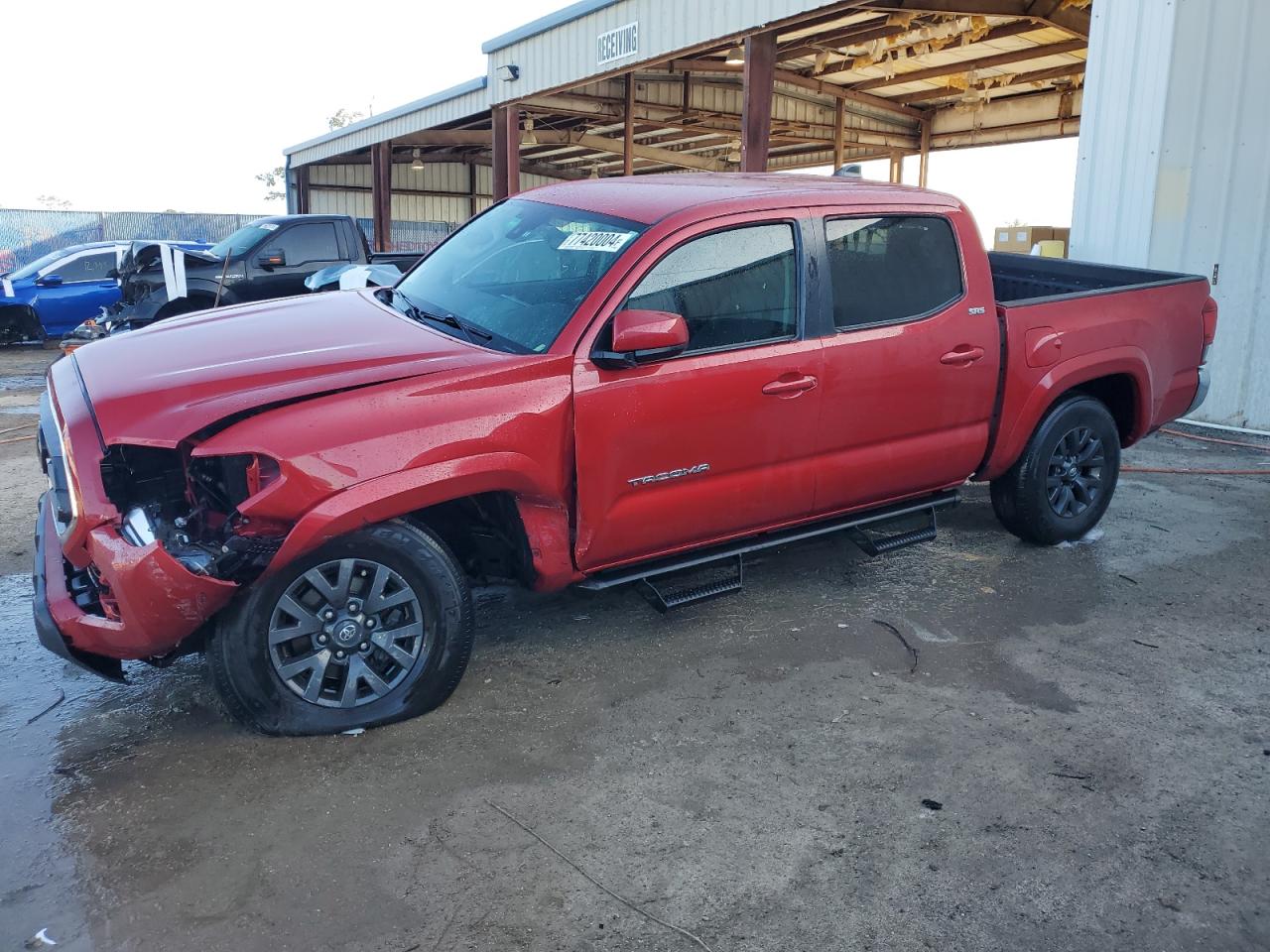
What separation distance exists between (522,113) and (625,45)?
943cm

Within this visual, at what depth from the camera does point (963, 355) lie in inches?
183

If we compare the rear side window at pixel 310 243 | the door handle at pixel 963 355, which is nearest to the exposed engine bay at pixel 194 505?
the door handle at pixel 963 355

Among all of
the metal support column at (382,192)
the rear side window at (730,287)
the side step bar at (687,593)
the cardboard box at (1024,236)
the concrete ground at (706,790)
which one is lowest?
the concrete ground at (706,790)

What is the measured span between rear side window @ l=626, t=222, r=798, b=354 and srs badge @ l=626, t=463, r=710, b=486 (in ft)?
1.50

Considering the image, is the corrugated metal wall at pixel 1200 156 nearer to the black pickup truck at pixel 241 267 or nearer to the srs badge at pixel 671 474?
the srs badge at pixel 671 474

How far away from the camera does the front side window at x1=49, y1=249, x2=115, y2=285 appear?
14.4 meters

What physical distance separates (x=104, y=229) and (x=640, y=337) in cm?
2880

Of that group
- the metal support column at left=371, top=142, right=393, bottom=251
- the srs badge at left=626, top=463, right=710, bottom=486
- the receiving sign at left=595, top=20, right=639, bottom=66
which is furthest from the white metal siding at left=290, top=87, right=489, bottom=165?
the srs badge at left=626, top=463, right=710, bottom=486

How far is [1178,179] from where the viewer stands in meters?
8.52

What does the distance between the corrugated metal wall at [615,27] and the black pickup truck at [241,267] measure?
171 inches

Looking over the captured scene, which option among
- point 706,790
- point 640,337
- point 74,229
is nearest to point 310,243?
point 640,337

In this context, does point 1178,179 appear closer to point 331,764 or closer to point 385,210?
point 331,764

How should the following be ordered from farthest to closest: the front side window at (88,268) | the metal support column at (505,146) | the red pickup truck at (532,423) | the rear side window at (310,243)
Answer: the metal support column at (505,146) < the front side window at (88,268) < the rear side window at (310,243) < the red pickup truck at (532,423)

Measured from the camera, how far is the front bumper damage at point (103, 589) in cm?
301
